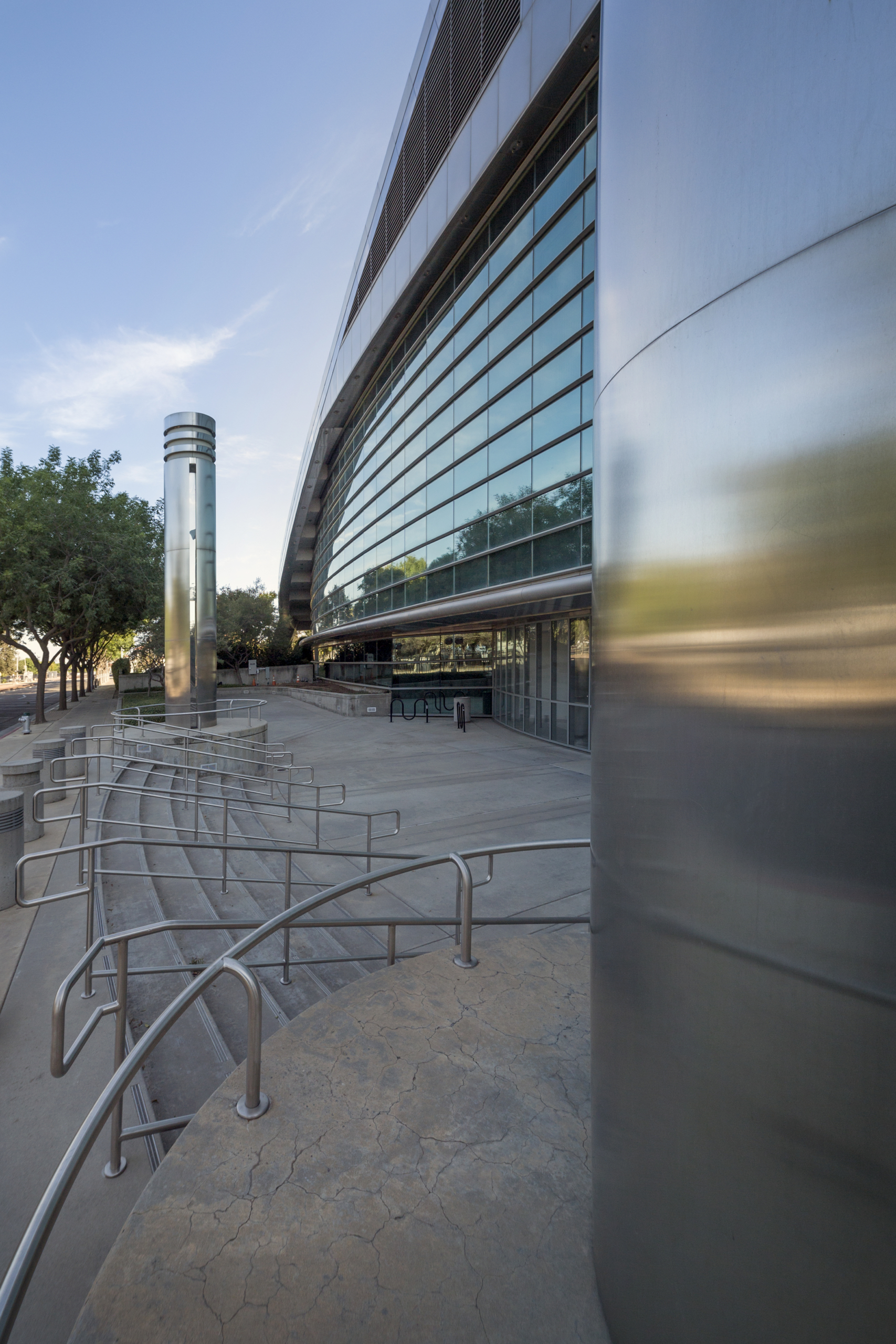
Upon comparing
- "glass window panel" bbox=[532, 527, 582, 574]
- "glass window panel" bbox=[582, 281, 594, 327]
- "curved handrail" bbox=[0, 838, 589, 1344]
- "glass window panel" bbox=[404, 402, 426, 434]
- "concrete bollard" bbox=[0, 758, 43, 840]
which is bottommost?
"concrete bollard" bbox=[0, 758, 43, 840]

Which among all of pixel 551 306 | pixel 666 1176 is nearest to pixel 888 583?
pixel 666 1176

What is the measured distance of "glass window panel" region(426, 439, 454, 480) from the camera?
72.1ft

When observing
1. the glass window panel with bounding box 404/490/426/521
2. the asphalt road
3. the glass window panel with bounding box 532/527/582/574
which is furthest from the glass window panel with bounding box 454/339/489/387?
the asphalt road

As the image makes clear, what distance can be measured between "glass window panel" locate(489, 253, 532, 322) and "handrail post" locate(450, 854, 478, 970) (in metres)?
16.5

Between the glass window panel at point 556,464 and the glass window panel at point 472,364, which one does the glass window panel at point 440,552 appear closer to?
the glass window panel at point 472,364

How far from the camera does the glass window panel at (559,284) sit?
1445cm

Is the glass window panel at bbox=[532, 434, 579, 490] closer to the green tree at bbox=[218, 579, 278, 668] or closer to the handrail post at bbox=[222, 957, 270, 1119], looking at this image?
the handrail post at bbox=[222, 957, 270, 1119]

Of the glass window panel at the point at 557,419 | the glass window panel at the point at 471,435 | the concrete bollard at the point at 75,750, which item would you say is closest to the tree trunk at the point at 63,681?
the concrete bollard at the point at 75,750

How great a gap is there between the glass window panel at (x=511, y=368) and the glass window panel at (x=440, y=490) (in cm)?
358

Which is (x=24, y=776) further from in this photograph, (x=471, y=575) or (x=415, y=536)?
(x=415, y=536)

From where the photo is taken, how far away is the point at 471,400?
2023cm

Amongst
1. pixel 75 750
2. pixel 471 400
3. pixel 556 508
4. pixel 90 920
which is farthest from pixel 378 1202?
pixel 471 400

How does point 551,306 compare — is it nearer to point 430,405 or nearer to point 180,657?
point 430,405

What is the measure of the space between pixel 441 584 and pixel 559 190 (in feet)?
36.9
